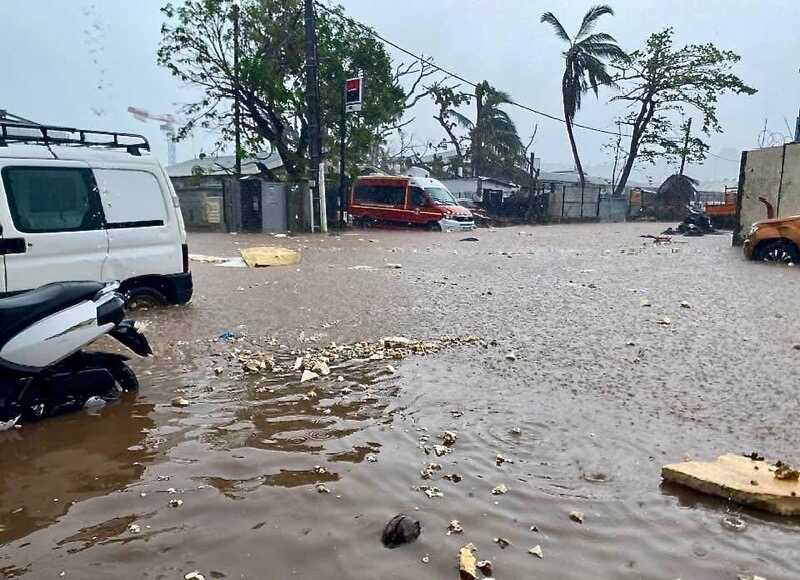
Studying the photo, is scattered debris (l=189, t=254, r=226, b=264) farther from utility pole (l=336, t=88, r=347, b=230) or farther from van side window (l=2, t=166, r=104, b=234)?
utility pole (l=336, t=88, r=347, b=230)

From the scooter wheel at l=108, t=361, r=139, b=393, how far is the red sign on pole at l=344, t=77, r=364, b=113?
686 inches

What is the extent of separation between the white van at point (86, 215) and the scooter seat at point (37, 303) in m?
2.07

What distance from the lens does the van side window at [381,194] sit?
23.2 m

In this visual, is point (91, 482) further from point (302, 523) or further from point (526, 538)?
point (526, 538)

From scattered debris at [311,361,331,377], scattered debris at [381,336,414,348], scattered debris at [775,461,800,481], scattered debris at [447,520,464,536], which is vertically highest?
scattered debris at [775,461,800,481]

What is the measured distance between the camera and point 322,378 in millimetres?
4758

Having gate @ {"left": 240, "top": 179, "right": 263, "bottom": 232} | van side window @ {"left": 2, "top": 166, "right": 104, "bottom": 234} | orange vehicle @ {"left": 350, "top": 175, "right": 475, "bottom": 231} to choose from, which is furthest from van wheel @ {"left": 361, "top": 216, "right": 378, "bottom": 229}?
van side window @ {"left": 2, "top": 166, "right": 104, "bottom": 234}

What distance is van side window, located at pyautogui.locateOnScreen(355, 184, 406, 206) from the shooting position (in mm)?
23203

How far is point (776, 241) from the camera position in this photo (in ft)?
41.4

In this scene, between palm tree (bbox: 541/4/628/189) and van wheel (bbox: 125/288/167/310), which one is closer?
van wheel (bbox: 125/288/167/310)

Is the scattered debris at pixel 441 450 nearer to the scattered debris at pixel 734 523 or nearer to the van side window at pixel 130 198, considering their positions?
the scattered debris at pixel 734 523

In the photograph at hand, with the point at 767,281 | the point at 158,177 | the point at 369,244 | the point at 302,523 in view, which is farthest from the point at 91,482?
the point at 369,244

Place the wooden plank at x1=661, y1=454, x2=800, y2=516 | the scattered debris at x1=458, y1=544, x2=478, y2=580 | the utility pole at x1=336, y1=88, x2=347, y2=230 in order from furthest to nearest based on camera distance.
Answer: the utility pole at x1=336, y1=88, x2=347, y2=230
the wooden plank at x1=661, y1=454, x2=800, y2=516
the scattered debris at x1=458, y1=544, x2=478, y2=580

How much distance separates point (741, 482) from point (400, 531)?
64.4 inches
